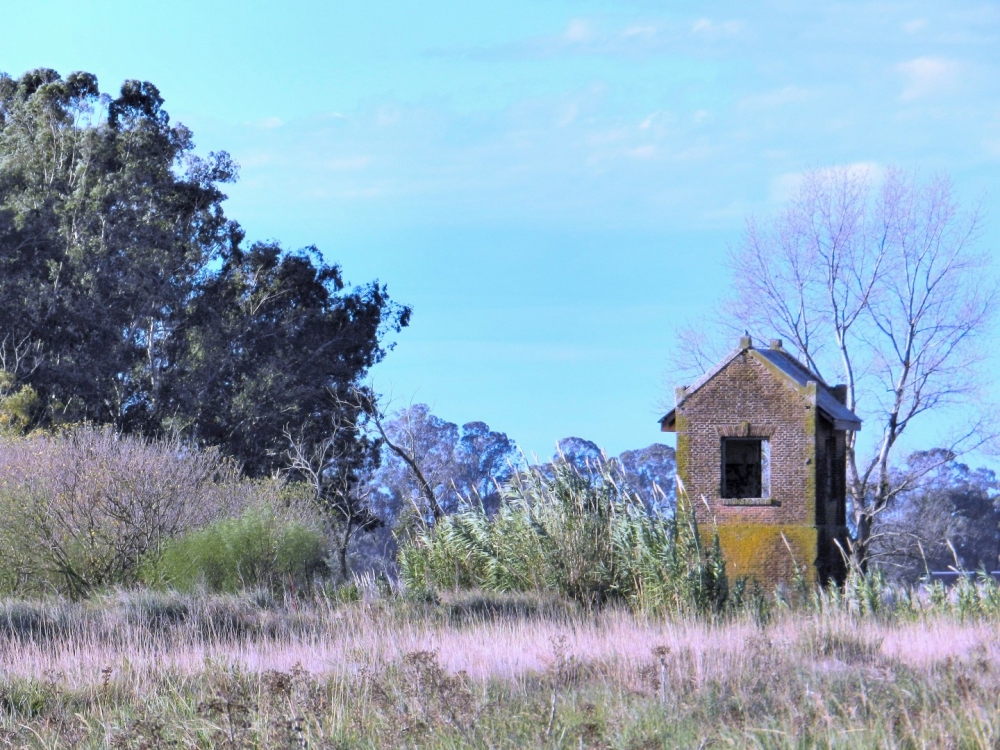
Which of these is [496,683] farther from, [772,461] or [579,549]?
[772,461]

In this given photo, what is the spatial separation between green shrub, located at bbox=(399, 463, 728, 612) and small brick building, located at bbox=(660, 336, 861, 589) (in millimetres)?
6719

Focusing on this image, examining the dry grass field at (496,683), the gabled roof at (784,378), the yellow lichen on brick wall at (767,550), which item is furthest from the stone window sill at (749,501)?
the dry grass field at (496,683)

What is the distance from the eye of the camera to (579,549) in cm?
1788

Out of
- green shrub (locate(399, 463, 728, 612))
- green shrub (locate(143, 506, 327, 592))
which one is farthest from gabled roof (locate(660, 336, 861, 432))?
green shrub (locate(143, 506, 327, 592))

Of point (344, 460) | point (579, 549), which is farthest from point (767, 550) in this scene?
point (344, 460)

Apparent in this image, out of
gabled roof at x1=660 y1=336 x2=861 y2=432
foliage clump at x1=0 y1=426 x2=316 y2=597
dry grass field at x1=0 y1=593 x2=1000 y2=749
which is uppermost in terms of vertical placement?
gabled roof at x1=660 y1=336 x2=861 y2=432

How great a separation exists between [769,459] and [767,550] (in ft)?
6.58

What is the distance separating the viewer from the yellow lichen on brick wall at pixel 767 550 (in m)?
25.5

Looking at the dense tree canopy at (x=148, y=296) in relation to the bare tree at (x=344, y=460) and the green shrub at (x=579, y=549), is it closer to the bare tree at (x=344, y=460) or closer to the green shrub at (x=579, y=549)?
the bare tree at (x=344, y=460)

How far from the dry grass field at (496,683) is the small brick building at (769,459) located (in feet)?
35.8

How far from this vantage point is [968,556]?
5597cm

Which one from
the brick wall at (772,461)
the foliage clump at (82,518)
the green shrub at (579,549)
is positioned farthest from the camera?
the brick wall at (772,461)

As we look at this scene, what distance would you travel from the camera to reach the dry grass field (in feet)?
23.7

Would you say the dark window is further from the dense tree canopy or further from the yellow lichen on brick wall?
the dense tree canopy
